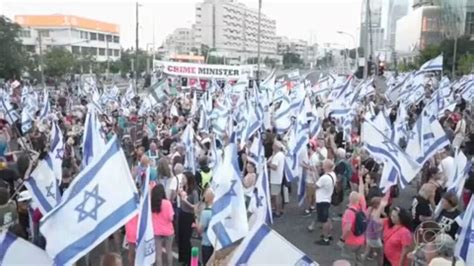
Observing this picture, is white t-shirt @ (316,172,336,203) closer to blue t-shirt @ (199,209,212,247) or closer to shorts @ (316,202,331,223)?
shorts @ (316,202,331,223)

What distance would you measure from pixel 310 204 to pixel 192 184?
346 cm

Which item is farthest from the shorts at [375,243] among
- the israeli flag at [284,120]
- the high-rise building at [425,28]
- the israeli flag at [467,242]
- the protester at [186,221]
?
the high-rise building at [425,28]

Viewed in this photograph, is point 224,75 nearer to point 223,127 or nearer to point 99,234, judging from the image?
point 223,127

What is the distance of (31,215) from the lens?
7547 millimetres

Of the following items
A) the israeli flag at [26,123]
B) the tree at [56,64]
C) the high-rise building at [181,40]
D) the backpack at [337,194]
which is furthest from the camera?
the high-rise building at [181,40]

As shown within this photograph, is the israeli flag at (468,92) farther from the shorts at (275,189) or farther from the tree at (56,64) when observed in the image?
the tree at (56,64)

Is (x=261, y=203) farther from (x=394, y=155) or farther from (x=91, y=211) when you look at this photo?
(x=91, y=211)

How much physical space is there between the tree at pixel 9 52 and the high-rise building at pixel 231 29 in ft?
331

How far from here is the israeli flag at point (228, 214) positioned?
617 cm

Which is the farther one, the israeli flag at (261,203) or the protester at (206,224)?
the israeli flag at (261,203)

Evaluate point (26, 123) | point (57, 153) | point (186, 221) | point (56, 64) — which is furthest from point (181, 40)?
point (186, 221)

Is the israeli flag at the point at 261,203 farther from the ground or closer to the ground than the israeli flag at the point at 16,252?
closer to the ground

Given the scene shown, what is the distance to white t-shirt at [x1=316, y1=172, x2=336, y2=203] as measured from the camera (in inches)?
354

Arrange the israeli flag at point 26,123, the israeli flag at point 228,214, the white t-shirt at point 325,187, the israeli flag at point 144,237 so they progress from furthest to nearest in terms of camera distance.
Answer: the israeli flag at point 26,123, the white t-shirt at point 325,187, the israeli flag at point 228,214, the israeli flag at point 144,237
